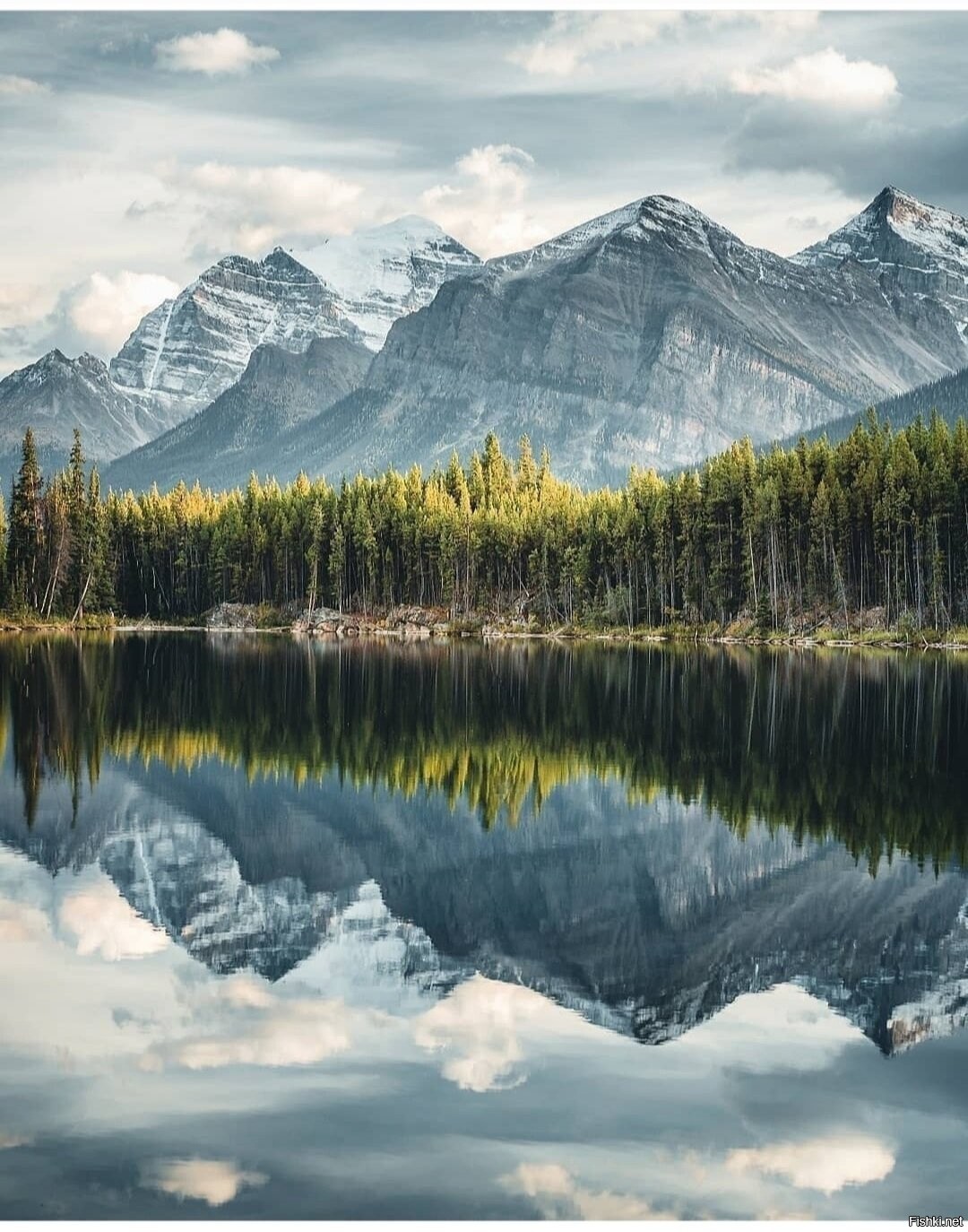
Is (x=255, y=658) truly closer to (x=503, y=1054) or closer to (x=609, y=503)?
(x=609, y=503)

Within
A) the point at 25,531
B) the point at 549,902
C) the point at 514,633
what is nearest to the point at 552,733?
the point at 549,902

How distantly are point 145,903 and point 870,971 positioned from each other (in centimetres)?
1331

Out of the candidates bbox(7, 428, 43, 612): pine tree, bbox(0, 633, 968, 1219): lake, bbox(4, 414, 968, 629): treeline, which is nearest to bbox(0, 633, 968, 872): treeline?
bbox(0, 633, 968, 1219): lake

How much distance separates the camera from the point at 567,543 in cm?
16512

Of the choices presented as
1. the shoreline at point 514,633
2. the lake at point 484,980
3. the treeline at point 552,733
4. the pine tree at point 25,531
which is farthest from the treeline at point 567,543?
the lake at point 484,980

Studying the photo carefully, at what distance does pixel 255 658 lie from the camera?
108 meters

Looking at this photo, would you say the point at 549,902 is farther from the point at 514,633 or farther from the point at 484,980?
the point at 514,633

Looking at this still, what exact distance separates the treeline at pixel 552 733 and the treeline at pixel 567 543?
113 ft

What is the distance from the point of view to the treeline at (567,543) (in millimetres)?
128250

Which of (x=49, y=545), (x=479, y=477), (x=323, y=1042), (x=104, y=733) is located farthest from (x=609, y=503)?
(x=323, y=1042)

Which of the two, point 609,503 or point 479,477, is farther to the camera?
point 479,477

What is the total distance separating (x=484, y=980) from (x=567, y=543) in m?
143

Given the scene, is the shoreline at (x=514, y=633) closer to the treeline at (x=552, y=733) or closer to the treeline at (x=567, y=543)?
the treeline at (x=567, y=543)

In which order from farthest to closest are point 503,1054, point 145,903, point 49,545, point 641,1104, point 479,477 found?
point 479,477
point 49,545
point 145,903
point 503,1054
point 641,1104
